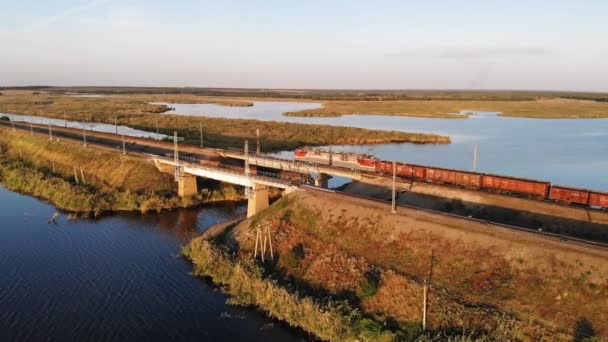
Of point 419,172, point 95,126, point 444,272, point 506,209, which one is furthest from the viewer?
point 95,126

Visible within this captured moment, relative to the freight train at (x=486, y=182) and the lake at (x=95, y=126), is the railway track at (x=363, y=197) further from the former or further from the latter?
the freight train at (x=486, y=182)

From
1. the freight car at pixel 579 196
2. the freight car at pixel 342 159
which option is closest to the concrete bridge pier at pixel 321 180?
the freight car at pixel 342 159

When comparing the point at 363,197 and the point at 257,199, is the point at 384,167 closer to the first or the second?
the point at 363,197

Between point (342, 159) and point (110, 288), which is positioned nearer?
point (110, 288)

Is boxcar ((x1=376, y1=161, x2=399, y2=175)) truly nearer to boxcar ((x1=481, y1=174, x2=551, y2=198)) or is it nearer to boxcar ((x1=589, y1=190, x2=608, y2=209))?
boxcar ((x1=481, y1=174, x2=551, y2=198))

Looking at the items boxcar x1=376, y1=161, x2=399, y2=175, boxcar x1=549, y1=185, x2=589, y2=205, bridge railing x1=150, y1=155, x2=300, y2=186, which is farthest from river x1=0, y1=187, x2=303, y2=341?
boxcar x1=549, y1=185, x2=589, y2=205

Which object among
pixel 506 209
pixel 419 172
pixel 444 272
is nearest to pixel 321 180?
pixel 419 172
